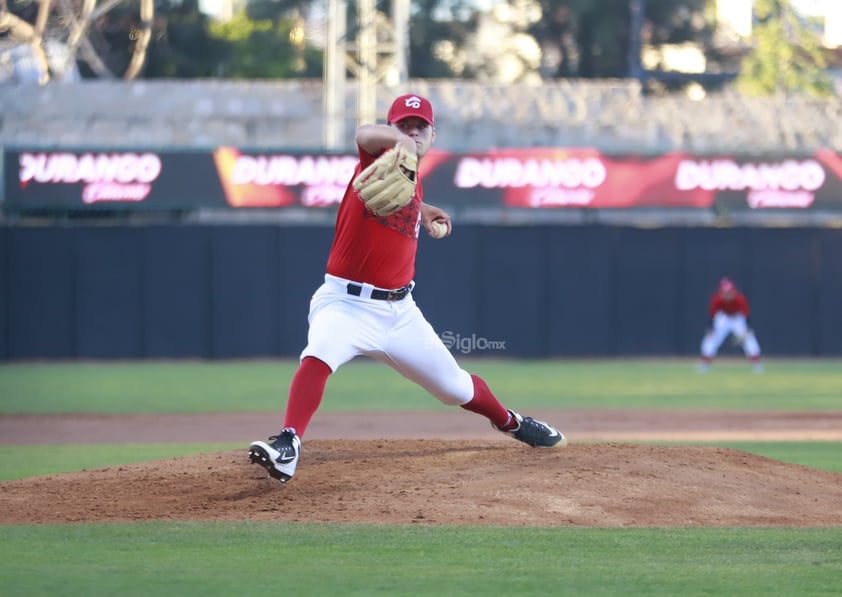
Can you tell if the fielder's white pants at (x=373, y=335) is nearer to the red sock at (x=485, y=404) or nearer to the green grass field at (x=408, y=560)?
the red sock at (x=485, y=404)

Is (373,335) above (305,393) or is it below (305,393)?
above

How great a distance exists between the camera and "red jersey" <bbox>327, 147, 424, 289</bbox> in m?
6.30

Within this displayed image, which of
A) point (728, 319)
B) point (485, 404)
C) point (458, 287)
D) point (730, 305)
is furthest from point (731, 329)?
point (485, 404)

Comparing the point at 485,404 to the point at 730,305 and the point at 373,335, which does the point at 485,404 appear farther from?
the point at 730,305

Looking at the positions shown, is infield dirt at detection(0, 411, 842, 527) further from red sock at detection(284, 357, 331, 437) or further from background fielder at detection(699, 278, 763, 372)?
background fielder at detection(699, 278, 763, 372)

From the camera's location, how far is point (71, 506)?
255 inches

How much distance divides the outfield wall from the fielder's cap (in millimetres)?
16360

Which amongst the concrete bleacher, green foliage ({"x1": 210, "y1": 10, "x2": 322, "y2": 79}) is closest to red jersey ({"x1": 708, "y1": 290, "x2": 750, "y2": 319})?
the concrete bleacher

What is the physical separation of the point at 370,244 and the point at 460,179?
55.1ft

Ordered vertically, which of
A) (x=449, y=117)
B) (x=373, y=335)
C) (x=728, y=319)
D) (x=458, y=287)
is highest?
(x=449, y=117)

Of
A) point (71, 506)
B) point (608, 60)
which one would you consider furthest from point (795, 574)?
point (608, 60)

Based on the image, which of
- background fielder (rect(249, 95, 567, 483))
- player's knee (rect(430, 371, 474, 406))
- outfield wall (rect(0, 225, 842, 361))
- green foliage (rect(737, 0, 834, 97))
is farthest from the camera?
green foliage (rect(737, 0, 834, 97))

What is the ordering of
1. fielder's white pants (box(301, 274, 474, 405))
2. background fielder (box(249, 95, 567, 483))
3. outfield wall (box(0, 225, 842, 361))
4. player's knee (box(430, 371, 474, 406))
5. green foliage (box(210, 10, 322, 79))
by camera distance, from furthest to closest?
green foliage (box(210, 10, 322, 79))
outfield wall (box(0, 225, 842, 361))
player's knee (box(430, 371, 474, 406))
fielder's white pants (box(301, 274, 474, 405))
background fielder (box(249, 95, 567, 483))

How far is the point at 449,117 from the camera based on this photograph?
2600 cm
